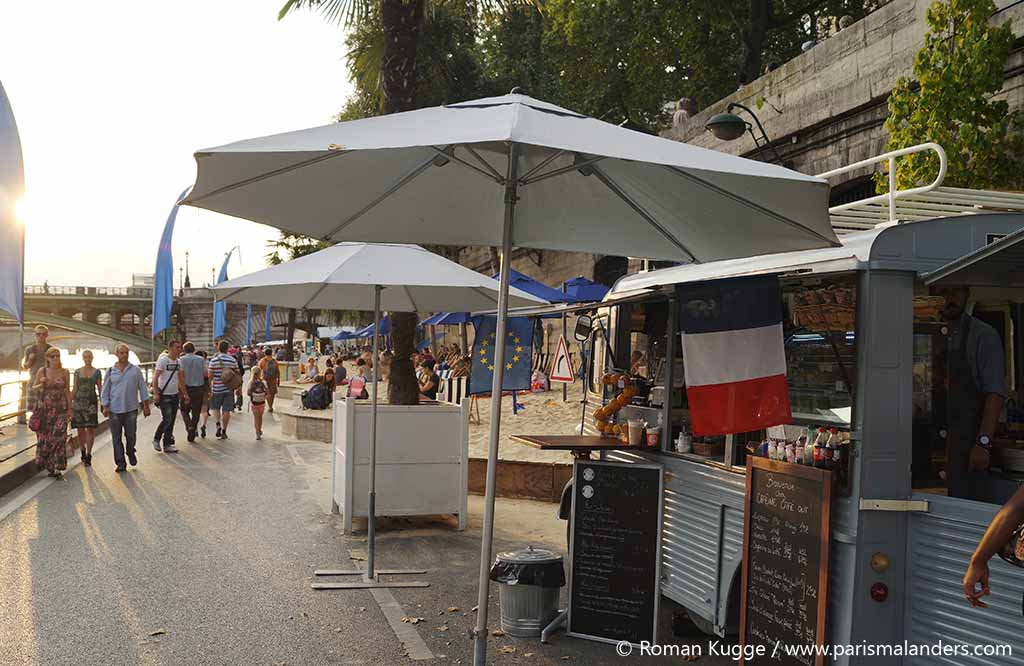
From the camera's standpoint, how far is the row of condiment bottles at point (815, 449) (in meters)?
4.73

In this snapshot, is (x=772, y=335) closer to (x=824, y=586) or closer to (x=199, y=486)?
(x=824, y=586)

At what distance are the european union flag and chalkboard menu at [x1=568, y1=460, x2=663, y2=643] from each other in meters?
6.91

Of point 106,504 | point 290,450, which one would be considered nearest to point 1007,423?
point 106,504

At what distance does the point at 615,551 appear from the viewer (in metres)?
6.05

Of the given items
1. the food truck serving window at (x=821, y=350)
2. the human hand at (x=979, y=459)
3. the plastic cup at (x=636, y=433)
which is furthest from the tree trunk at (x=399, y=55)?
the human hand at (x=979, y=459)

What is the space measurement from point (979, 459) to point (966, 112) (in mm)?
5909

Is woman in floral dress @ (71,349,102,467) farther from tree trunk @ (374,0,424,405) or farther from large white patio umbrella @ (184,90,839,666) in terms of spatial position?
large white patio umbrella @ (184,90,839,666)

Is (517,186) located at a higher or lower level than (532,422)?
higher

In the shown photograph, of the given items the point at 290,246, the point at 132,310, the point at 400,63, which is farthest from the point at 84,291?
the point at 400,63

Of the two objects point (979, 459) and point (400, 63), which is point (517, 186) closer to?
point (979, 459)

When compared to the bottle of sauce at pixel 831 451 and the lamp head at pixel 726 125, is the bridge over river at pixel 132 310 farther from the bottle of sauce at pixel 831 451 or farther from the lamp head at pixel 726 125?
the bottle of sauce at pixel 831 451

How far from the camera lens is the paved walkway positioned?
5805mm

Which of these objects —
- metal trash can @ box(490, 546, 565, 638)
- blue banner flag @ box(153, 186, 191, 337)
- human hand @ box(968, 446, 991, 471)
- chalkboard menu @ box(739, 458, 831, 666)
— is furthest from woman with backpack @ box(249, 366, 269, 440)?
human hand @ box(968, 446, 991, 471)

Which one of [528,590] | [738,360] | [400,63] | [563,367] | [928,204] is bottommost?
[528,590]
